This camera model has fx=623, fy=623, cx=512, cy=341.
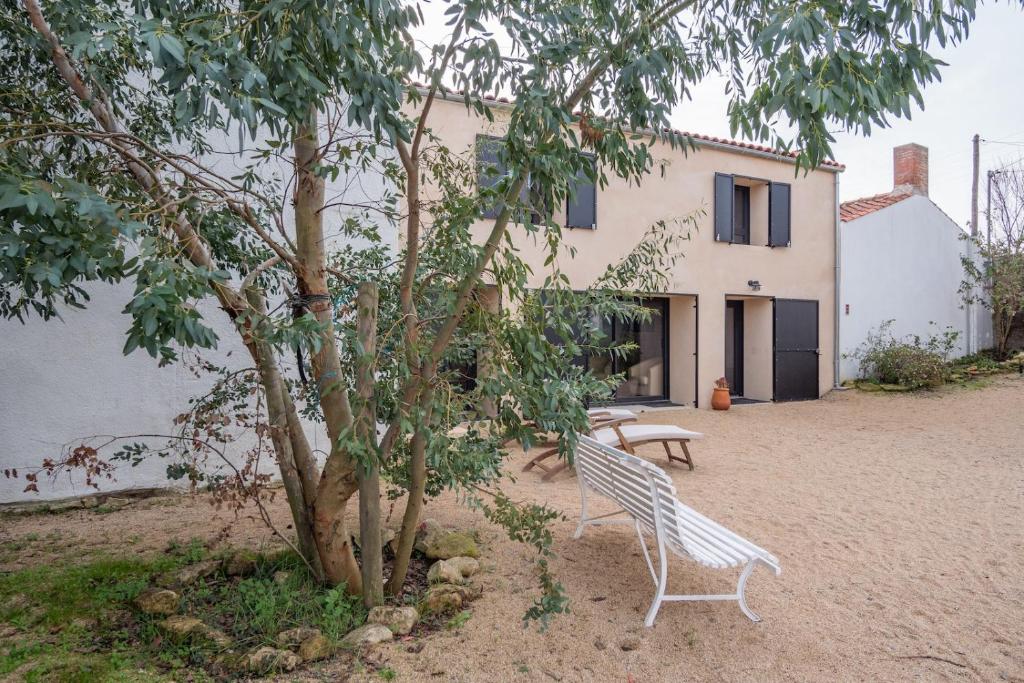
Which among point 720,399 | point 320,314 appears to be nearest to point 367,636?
point 320,314

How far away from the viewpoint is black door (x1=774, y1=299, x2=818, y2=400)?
11.7 meters

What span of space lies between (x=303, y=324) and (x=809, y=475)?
5696 mm

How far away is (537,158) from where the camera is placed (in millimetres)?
2592

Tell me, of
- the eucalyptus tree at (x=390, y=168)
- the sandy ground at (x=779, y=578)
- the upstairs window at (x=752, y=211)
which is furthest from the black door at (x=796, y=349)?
the eucalyptus tree at (x=390, y=168)

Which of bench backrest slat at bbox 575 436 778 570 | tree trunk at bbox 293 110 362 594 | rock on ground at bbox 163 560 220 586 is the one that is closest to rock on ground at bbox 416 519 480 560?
tree trunk at bbox 293 110 362 594

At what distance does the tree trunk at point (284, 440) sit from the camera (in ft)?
10.3

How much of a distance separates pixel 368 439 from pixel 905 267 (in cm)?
1417

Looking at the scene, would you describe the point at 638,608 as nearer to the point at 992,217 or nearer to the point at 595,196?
the point at 595,196

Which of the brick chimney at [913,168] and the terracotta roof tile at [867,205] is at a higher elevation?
the brick chimney at [913,168]

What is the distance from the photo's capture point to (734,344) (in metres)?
12.5

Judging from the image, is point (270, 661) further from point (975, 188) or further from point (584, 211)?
point (975, 188)

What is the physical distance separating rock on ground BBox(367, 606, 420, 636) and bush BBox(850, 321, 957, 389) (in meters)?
11.9

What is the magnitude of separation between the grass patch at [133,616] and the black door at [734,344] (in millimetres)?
10445

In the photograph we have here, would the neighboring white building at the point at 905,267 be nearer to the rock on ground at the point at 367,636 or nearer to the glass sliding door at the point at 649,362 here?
the glass sliding door at the point at 649,362
